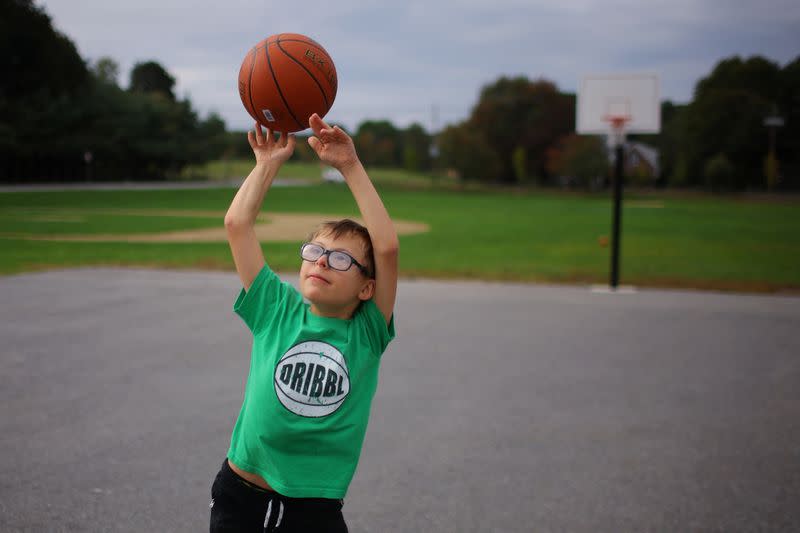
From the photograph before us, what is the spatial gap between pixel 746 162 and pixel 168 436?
63.5 metres

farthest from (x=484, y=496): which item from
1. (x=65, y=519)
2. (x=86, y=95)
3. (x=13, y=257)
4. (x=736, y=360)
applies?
(x=86, y=95)

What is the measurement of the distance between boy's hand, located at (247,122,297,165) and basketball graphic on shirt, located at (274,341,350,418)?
61 cm

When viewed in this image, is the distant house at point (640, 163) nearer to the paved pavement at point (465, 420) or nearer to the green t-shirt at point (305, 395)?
the paved pavement at point (465, 420)

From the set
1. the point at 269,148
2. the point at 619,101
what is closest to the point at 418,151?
the point at 619,101

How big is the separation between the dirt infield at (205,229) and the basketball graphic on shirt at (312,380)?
15.2 meters

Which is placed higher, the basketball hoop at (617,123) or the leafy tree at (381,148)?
the leafy tree at (381,148)

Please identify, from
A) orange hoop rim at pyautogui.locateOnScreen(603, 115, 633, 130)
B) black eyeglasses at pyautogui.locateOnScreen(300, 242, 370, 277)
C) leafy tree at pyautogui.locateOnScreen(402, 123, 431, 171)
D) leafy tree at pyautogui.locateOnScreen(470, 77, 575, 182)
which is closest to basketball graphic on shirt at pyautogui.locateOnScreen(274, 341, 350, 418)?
black eyeglasses at pyautogui.locateOnScreen(300, 242, 370, 277)

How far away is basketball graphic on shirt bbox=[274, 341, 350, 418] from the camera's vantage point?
1.93 m

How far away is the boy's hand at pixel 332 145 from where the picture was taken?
6.31ft

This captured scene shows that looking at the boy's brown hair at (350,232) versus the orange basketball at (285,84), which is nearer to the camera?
the boy's brown hair at (350,232)

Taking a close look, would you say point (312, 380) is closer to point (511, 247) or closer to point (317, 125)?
point (317, 125)

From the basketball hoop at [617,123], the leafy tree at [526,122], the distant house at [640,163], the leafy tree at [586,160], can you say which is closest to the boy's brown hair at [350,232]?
the basketball hoop at [617,123]

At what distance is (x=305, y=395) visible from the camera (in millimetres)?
1931

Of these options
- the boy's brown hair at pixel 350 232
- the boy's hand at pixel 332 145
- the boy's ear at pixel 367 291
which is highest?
the boy's hand at pixel 332 145
